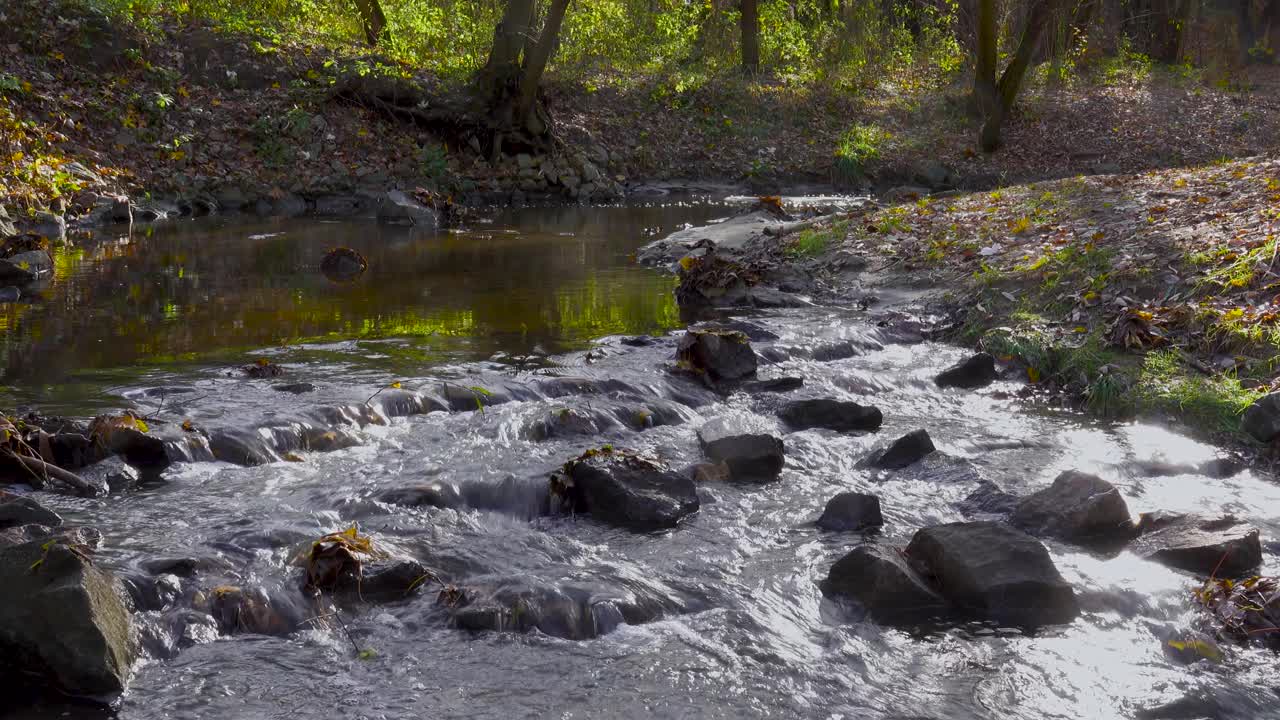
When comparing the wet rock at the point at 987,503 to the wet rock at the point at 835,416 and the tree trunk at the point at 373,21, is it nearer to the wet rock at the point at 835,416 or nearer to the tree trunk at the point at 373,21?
the wet rock at the point at 835,416

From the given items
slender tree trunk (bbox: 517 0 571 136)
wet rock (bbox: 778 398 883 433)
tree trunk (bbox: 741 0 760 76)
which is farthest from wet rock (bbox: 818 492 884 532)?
tree trunk (bbox: 741 0 760 76)

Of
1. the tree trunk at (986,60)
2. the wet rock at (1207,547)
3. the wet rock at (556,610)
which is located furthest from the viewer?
the tree trunk at (986,60)

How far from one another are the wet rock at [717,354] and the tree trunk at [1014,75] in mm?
14526

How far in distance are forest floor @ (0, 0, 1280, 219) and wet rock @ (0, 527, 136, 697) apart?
10745 mm

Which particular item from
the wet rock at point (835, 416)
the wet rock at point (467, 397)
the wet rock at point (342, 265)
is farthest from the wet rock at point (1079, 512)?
the wet rock at point (342, 265)

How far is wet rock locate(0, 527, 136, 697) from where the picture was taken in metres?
3.10

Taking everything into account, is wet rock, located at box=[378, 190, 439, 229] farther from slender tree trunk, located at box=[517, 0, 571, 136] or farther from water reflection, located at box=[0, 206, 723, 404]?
slender tree trunk, located at box=[517, 0, 571, 136]

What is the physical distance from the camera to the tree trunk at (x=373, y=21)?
22.3m

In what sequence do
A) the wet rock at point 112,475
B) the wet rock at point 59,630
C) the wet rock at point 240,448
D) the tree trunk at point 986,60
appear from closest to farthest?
the wet rock at point 59,630 < the wet rock at point 112,475 < the wet rock at point 240,448 < the tree trunk at point 986,60

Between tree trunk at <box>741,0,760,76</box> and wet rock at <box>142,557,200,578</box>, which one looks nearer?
wet rock at <box>142,557,200,578</box>

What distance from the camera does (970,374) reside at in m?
7.16

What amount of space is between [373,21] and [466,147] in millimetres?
6047

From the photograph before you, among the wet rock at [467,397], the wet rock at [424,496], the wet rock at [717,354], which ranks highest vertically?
the wet rock at [717,354]

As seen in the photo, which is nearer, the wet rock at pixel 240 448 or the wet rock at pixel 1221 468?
the wet rock at pixel 240 448
